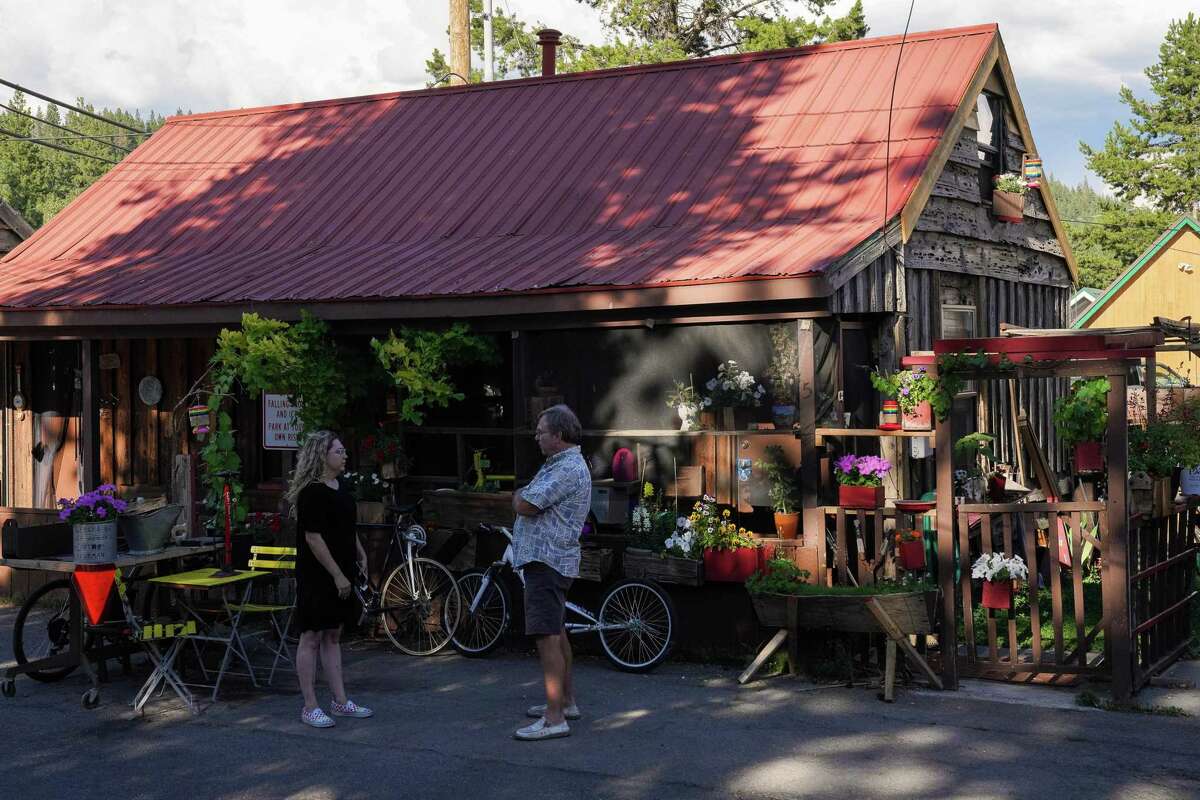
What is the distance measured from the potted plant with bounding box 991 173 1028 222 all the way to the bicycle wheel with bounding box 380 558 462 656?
6385mm

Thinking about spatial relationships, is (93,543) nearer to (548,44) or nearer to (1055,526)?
(1055,526)

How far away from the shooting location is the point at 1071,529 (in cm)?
823

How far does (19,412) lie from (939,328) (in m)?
9.20

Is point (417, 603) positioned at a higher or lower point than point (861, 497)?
lower

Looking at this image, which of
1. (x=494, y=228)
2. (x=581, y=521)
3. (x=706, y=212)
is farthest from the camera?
(x=494, y=228)

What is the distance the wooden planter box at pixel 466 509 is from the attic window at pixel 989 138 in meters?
5.49

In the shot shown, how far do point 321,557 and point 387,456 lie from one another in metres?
3.53

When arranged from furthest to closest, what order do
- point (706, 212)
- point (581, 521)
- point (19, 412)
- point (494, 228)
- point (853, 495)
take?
point (19, 412) → point (494, 228) → point (706, 212) → point (853, 495) → point (581, 521)

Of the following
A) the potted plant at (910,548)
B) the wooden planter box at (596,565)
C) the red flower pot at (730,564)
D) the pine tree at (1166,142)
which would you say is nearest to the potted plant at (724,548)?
the red flower pot at (730,564)

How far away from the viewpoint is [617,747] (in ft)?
23.7

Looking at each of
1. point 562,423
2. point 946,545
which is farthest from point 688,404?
point 562,423

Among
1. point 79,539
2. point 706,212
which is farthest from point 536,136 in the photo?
point 79,539

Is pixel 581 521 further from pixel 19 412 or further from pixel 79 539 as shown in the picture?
pixel 19 412

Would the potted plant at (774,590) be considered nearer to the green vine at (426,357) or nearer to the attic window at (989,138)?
the green vine at (426,357)
